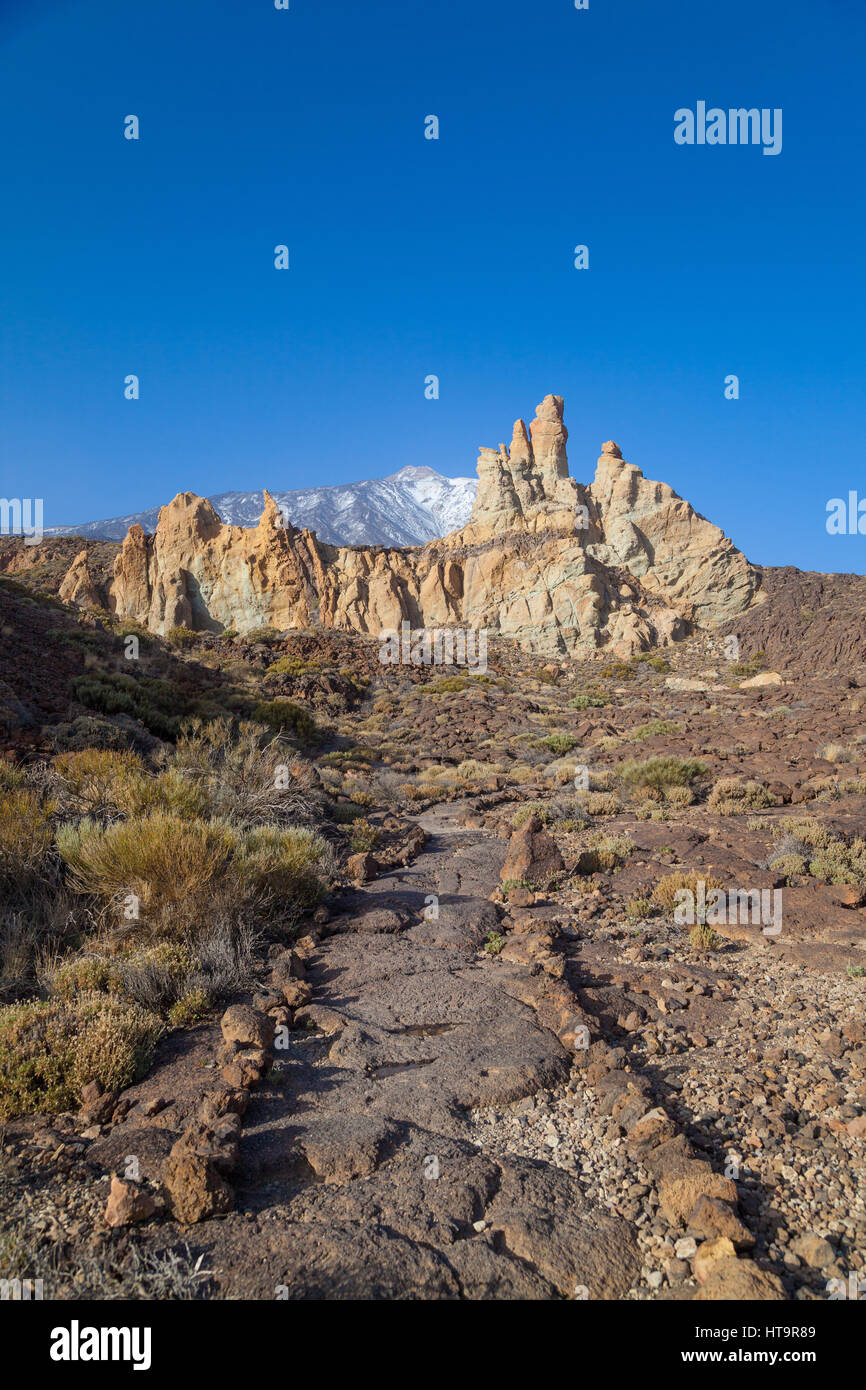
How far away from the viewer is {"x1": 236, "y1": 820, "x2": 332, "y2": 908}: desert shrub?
6352 millimetres

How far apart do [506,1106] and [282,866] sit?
344 centimetres

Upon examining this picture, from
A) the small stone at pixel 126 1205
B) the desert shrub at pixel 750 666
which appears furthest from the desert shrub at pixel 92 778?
the desert shrub at pixel 750 666

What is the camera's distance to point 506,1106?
378 centimetres

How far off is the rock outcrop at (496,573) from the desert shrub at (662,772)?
27.2 meters

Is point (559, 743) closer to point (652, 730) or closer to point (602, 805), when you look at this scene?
point (652, 730)

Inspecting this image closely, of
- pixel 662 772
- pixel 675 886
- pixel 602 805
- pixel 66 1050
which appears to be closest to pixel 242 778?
pixel 602 805

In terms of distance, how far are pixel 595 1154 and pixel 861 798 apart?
957 centimetres

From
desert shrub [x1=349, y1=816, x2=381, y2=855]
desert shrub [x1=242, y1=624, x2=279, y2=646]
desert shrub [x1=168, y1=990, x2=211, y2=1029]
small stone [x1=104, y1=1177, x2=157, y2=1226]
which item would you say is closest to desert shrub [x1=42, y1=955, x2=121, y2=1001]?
desert shrub [x1=168, y1=990, x2=211, y2=1029]

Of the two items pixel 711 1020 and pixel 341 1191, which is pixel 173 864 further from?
pixel 711 1020

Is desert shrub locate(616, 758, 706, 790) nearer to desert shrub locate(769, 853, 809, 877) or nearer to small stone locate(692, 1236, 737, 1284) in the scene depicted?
desert shrub locate(769, 853, 809, 877)

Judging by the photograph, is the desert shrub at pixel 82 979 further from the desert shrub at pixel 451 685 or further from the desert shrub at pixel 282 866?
the desert shrub at pixel 451 685
